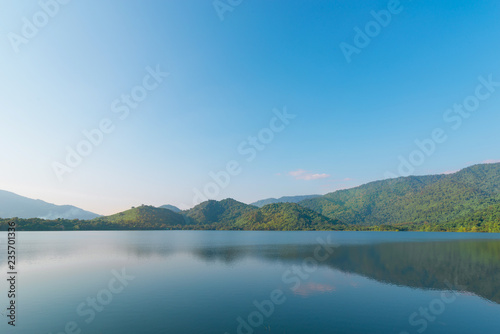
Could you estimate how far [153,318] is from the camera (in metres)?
33.0

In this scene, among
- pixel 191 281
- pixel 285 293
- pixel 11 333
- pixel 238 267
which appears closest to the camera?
pixel 11 333

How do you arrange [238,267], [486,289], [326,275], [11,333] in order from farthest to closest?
[238,267] < [326,275] < [486,289] < [11,333]

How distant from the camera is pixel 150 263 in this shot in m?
77.3

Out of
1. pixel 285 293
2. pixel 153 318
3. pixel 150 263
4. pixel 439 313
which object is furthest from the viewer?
pixel 150 263

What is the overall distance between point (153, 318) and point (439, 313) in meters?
44.0

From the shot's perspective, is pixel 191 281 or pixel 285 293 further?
pixel 191 281

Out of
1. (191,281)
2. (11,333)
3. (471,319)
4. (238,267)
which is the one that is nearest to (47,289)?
(11,333)

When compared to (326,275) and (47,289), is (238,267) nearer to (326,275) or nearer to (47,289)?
(326,275)

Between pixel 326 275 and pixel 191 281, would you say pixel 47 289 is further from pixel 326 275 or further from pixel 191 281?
pixel 326 275

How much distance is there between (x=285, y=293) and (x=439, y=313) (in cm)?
2475

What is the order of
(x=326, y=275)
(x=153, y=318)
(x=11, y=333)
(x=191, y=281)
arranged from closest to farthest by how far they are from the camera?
(x=11, y=333) < (x=153, y=318) < (x=191, y=281) < (x=326, y=275)

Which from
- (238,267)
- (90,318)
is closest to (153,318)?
(90,318)

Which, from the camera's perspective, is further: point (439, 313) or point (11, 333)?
point (439, 313)

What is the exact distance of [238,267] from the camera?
233 ft
